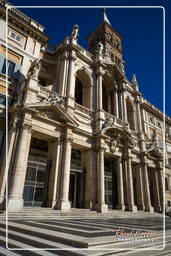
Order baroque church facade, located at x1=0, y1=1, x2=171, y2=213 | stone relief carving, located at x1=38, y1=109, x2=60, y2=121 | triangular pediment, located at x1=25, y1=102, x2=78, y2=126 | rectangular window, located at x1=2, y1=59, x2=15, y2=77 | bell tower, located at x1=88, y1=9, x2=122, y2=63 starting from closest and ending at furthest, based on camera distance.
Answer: baroque church facade, located at x1=0, y1=1, x2=171, y2=213 < triangular pediment, located at x1=25, y1=102, x2=78, y2=126 < stone relief carving, located at x1=38, y1=109, x2=60, y2=121 < rectangular window, located at x1=2, y1=59, x2=15, y2=77 < bell tower, located at x1=88, y1=9, x2=122, y2=63

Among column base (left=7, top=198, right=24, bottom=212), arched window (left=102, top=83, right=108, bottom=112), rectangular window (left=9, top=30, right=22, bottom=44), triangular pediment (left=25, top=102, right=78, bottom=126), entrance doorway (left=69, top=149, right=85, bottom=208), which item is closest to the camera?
column base (left=7, top=198, right=24, bottom=212)

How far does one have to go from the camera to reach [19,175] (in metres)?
10.8

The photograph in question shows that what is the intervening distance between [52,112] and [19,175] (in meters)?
5.30

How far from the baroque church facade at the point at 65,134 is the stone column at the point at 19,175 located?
0.05 metres

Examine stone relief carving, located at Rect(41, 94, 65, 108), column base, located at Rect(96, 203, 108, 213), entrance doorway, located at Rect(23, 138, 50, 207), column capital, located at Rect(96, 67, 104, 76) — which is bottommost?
column base, located at Rect(96, 203, 108, 213)

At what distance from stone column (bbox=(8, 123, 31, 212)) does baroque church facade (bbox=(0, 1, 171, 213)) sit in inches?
2.0

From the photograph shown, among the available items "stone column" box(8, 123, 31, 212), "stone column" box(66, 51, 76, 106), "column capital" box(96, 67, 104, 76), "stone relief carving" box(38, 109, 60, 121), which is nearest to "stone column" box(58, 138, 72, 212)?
"stone relief carving" box(38, 109, 60, 121)

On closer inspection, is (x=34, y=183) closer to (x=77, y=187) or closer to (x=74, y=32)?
(x=77, y=187)

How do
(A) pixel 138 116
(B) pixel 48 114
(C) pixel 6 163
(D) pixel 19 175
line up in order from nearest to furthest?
1. (C) pixel 6 163
2. (D) pixel 19 175
3. (B) pixel 48 114
4. (A) pixel 138 116

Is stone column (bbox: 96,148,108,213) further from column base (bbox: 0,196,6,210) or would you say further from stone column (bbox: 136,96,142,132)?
stone column (bbox: 136,96,142,132)

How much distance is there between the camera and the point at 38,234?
4848mm

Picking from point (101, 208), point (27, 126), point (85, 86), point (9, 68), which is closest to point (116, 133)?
point (85, 86)

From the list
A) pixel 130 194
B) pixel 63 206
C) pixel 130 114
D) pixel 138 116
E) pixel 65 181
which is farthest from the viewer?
pixel 130 114

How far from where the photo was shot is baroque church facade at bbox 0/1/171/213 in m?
12.2
